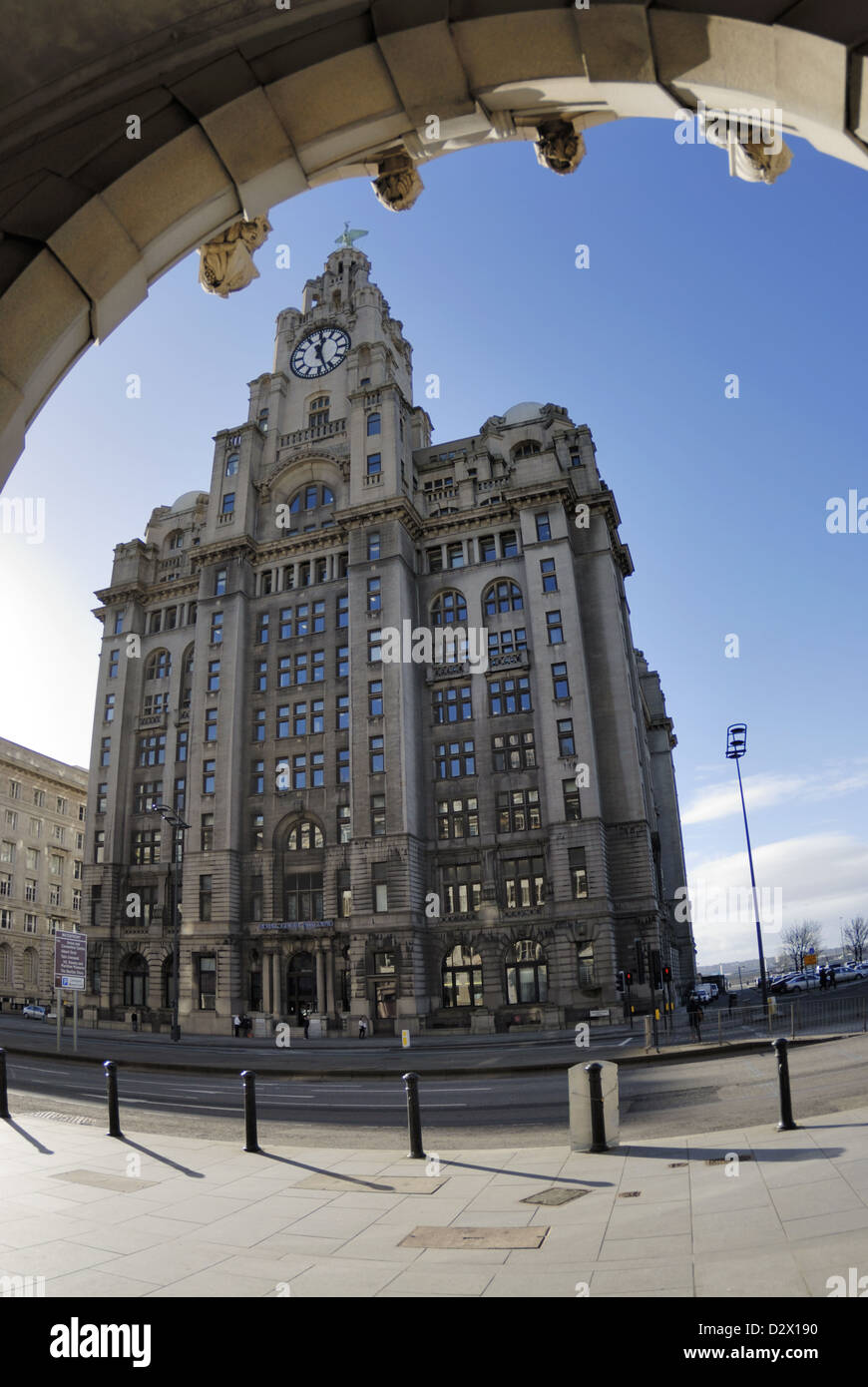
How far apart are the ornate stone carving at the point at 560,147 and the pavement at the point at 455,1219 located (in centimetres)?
644

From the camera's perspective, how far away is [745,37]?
3262mm

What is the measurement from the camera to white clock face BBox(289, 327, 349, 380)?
75312 millimetres

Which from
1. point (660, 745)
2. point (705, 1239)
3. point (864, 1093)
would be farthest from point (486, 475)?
point (705, 1239)

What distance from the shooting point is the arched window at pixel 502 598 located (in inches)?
2432

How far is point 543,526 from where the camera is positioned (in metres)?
61.4

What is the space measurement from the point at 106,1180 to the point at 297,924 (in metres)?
49.2

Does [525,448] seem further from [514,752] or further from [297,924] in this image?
[297,924]

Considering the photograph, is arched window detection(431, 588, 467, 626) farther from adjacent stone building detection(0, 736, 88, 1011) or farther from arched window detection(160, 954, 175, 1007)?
adjacent stone building detection(0, 736, 88, 1011)

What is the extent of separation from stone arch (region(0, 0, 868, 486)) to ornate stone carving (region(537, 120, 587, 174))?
0.04 m

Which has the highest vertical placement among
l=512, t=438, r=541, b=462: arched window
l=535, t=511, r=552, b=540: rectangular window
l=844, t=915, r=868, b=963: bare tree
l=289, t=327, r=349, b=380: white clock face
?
l=289, t=327, r=349, b=380: white clock face

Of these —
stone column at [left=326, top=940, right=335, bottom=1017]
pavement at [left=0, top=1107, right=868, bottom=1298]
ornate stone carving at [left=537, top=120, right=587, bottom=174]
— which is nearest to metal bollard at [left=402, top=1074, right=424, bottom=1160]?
pavement at [left=0, top=1107, right=868, bottom=1298]
